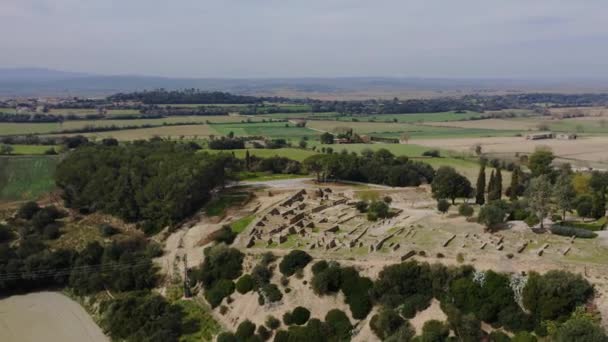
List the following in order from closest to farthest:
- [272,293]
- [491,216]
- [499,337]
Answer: [499,337] < [272,293] < [491,216]

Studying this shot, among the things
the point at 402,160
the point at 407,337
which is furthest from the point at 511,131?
the point at 407,337

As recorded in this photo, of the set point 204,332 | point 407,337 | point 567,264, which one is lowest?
point 204,332

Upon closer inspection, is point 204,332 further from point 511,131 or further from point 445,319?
point 511,131

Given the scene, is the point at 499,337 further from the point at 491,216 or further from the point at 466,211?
the point at 466,211

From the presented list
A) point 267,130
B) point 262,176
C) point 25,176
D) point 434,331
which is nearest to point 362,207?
point 434,331

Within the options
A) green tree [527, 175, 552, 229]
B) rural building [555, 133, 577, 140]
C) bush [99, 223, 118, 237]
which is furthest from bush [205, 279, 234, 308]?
rural building [555, 133, 577, 140]

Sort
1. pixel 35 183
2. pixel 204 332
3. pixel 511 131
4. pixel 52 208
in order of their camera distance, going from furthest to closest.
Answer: pixel 511 131 → pixel 35 183 → pixel 52 208 → pixel 204 332

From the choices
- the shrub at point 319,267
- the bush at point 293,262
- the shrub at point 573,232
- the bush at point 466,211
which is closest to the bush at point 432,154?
the bush at point 466,211
